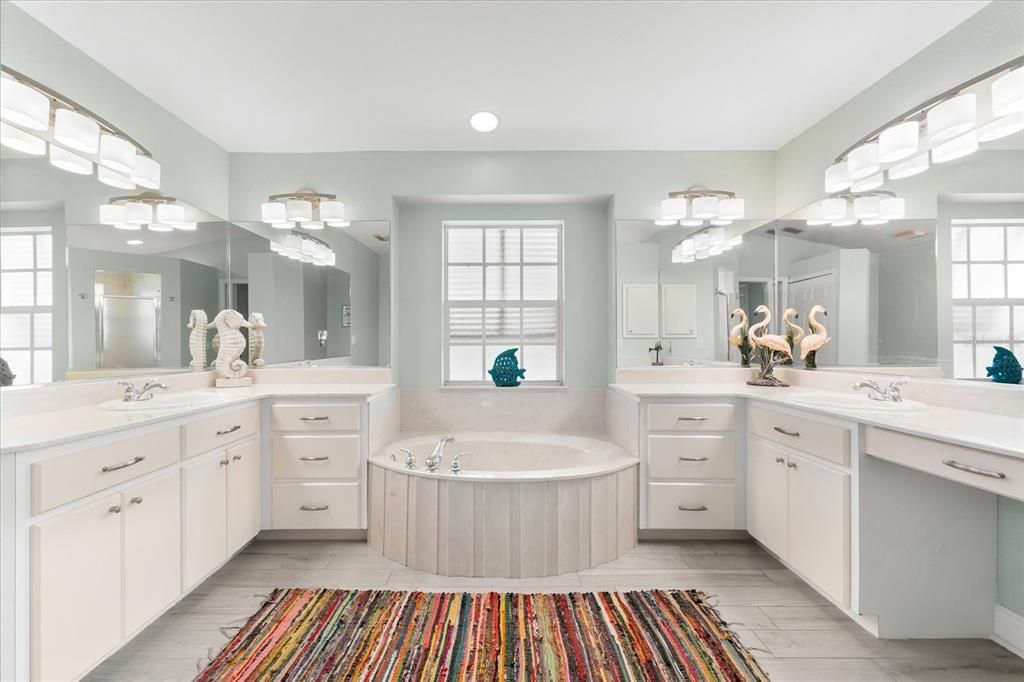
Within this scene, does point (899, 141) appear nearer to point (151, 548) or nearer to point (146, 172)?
point (151, 548)

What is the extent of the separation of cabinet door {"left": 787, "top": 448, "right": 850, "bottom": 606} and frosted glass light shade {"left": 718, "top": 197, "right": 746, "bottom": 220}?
1.77 meters

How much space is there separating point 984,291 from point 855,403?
636mm

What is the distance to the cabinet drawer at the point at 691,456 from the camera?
9.15ft

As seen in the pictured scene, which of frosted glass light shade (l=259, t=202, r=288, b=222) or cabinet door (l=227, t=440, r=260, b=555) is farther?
frosted glass light shade (l=259, t=202, r=288, b=222)

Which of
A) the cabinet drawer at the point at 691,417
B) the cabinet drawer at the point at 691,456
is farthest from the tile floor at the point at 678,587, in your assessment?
the cabinet drawer at the point at 691,417

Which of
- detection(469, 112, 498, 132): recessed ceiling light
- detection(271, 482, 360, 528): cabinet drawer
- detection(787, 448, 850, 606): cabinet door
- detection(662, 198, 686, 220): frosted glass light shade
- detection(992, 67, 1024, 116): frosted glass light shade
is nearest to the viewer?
detection(992, 67, 1024, 116): frosted glass light shade

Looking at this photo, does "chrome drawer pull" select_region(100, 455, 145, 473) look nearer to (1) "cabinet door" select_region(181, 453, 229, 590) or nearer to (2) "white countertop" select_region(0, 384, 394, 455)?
(2) "white countertop" select_region(0, 384, 394, 455)

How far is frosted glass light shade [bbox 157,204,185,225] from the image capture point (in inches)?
107

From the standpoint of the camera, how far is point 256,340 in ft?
11.0

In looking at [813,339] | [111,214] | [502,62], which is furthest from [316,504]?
[813,339]

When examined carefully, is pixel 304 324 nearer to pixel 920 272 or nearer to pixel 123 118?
pixel 123 118

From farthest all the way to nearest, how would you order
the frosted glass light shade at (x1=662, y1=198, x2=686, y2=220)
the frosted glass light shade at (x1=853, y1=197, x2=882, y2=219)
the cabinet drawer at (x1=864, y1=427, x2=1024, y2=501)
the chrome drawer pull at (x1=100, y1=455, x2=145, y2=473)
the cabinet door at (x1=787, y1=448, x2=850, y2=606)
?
the frosted glass light shade at (x1=662, y1=198, x2=686, y2=220) < the frosted glass light shade at (x1=853, y1=197, x2=882, y2=219) < the cabinet door at (x1=787, y1=448, x2=850, y2=606) < the chrome drawer pull at (x1=100, y1=455, x2=145, y2=473) < the cabinet drawer at (x1=864, y1=427, x2=1024, y2=501)

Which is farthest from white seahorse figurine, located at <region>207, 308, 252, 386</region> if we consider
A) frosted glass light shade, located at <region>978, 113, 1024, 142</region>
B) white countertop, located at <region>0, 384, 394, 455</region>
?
frosted glass light shade, located at <region>978, 113, 1024, 142</region>

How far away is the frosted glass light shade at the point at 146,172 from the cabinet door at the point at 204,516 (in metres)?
1.48
